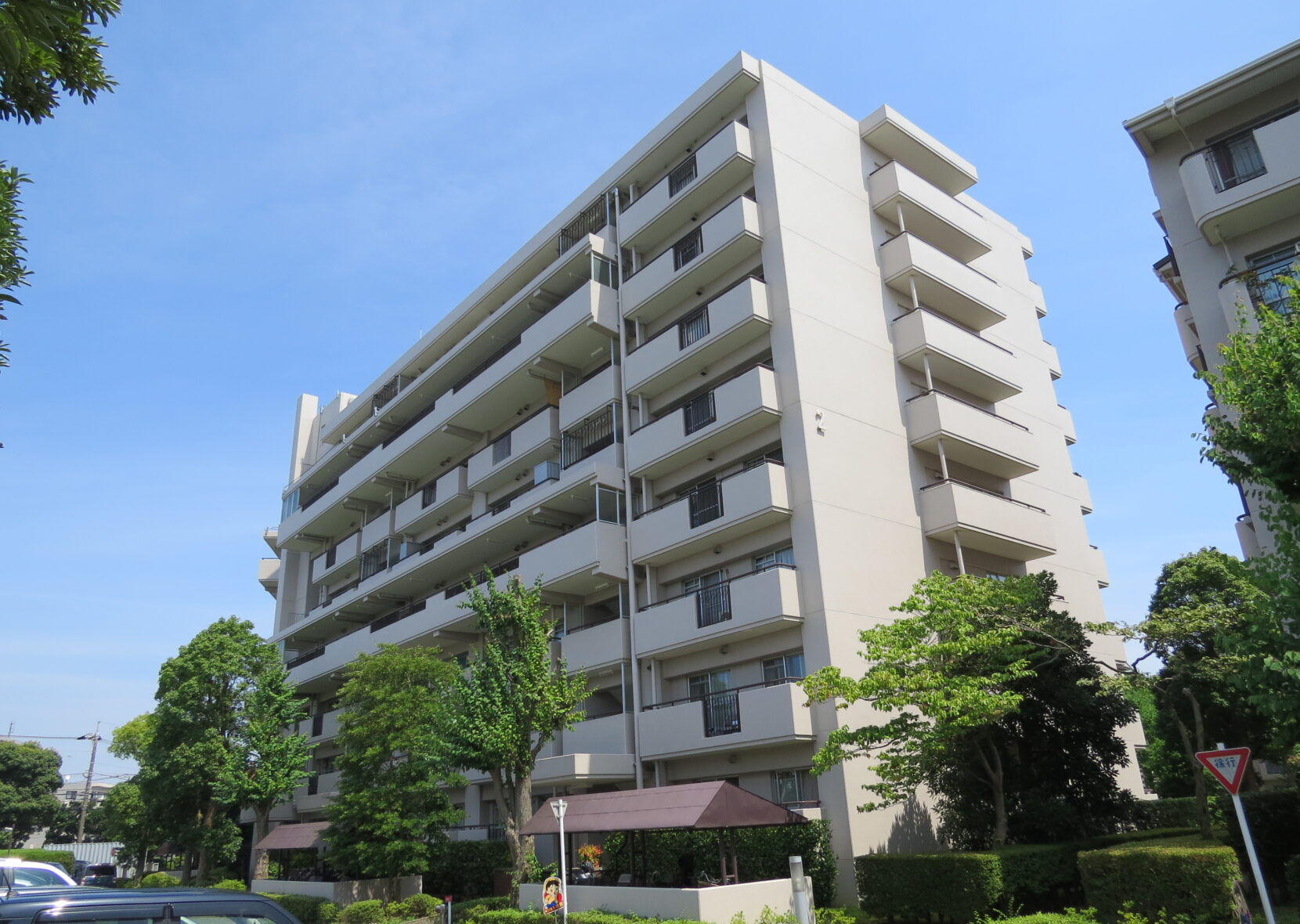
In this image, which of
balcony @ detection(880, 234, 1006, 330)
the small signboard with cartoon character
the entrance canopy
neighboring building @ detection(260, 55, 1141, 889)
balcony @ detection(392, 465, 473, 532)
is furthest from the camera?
balcony @ detection(392, 465, 473, 532)

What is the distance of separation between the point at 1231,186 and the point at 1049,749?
13.9 metres

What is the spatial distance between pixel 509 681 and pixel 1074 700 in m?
13.7

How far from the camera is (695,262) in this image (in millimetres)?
29391

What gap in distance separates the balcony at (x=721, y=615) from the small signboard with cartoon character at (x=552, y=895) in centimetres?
787

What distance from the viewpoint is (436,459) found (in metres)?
42.7

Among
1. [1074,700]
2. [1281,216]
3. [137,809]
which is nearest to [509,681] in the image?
[1074,700]

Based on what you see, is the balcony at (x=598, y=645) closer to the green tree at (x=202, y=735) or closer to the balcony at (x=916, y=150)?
the green tree at (x=202, y=735)

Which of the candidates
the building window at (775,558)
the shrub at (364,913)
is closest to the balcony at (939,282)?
the building window at (775,558)

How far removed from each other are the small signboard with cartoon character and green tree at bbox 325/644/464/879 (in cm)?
695

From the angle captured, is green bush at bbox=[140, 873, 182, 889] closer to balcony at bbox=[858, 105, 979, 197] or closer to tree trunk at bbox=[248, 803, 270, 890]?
tree trunk at bbox=[248, 803, 270, 890]

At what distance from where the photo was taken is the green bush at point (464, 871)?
2888 centimetres

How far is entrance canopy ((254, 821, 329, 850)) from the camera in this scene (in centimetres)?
3212

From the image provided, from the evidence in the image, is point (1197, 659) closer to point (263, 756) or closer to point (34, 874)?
point (34, 874)

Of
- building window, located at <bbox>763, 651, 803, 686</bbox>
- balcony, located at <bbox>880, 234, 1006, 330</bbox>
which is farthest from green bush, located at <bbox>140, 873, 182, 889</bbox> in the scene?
balcony, located at <bbox>880, 234, 1006, 330</bbox>
